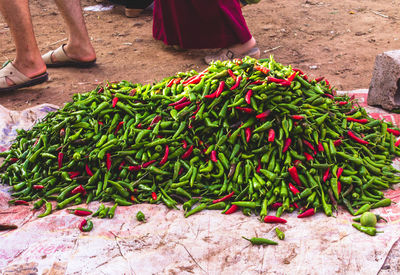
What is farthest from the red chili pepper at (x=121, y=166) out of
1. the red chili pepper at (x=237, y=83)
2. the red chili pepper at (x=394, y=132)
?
the red chili pepper at (x=394, y=132)

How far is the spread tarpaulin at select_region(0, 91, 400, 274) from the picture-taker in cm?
195

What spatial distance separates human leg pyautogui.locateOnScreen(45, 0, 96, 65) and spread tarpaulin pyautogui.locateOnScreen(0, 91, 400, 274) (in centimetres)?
305

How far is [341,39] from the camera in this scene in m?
5.76

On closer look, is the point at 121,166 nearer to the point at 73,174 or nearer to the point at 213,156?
the point at 73,174

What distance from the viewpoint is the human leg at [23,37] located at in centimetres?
404

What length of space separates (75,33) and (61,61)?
480 mm

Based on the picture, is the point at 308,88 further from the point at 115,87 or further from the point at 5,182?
the point at 5,182

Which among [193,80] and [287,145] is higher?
[193,80]

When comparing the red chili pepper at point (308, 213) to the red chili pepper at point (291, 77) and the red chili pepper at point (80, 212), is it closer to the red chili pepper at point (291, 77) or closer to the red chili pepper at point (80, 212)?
the red chili pepper at point (291, 77)

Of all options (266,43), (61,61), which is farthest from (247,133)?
(266,43)

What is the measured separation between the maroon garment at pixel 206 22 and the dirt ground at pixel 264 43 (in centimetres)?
36

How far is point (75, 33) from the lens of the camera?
4871mm

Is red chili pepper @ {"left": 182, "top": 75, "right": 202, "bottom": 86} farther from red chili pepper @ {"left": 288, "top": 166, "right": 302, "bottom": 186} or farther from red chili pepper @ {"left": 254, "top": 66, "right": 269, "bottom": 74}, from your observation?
red chili pepper @ {"left": 288, "top": 166, "right": 302, "bottom": 186}

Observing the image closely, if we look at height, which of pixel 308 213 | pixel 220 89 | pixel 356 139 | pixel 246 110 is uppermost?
pixel 220 89
